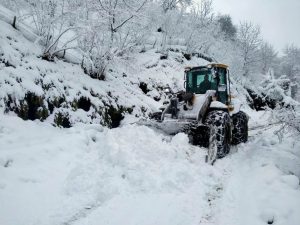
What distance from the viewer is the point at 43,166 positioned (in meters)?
6.50

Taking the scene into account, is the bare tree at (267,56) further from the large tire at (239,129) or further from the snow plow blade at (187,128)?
the snow plow blade at (187,128)

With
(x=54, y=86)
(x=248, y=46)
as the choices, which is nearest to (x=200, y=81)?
(x=54, y=86)

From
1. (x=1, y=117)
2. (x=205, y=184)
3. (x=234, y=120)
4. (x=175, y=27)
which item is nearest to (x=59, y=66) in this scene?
(x=1, y=117)

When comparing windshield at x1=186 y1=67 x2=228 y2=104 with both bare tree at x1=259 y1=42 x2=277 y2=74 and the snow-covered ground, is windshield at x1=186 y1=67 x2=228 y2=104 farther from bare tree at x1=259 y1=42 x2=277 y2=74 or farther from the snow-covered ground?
bare tree at x1=259 y1=42 x2=277 y2=74

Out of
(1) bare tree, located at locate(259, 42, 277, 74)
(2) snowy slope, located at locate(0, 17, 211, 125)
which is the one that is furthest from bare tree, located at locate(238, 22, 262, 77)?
(2) snowy slope, located at locate(0, 17, 211, 125)

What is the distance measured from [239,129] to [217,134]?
9.14ft

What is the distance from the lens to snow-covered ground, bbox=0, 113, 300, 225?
5195 millimetres

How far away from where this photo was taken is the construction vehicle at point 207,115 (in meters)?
9.27

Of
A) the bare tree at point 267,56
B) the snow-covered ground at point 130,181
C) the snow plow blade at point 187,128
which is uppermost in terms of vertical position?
the bare tree at point 267,56

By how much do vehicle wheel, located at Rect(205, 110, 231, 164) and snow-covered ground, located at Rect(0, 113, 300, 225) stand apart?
0.28m

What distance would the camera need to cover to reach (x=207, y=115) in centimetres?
Result: 1016

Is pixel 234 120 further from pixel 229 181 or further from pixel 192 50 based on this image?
pixel 192 50

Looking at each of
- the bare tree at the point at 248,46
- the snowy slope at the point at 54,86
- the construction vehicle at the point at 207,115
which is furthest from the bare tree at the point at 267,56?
the construction vehicle at the point at 207,115

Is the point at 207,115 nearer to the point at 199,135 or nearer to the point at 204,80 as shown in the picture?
the point at 199,135
